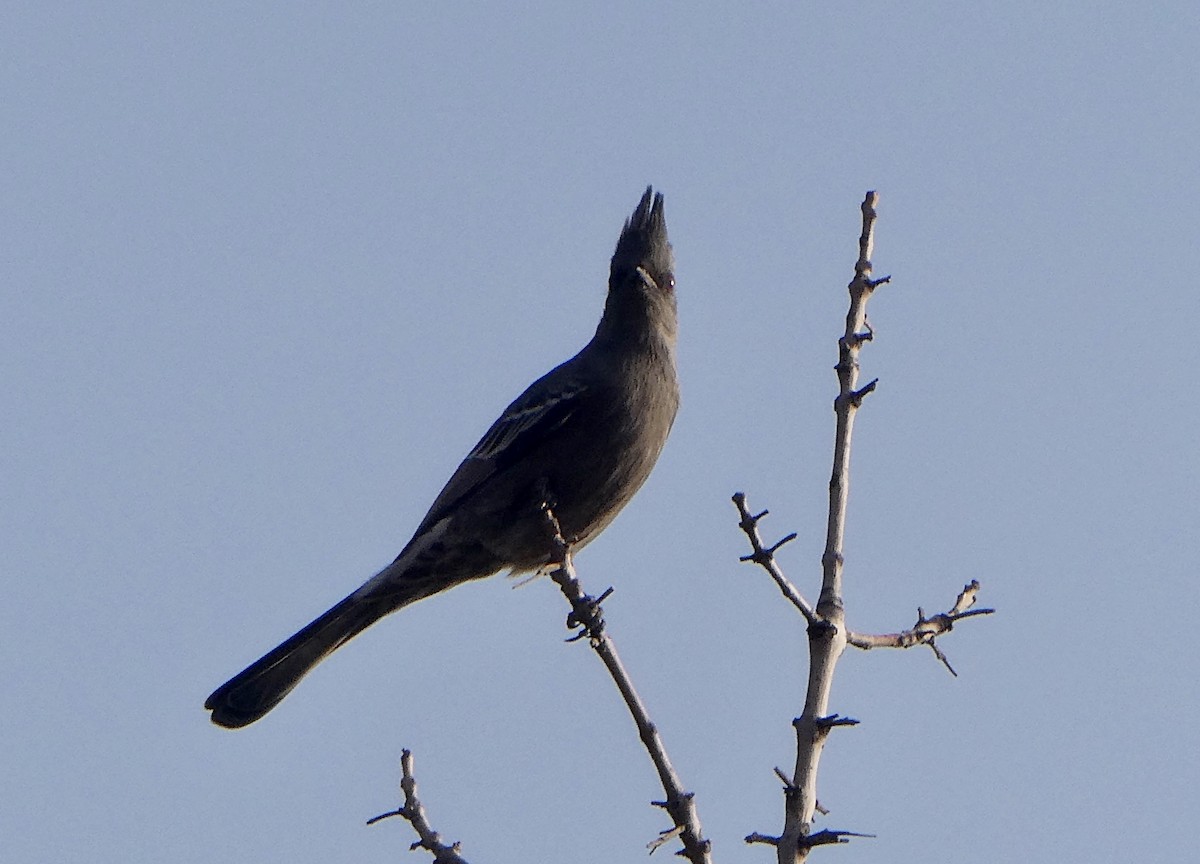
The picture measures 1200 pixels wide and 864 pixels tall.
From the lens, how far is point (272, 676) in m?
8.31

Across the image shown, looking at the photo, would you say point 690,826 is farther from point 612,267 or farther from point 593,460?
point 612,267

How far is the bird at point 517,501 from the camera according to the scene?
8.20 m

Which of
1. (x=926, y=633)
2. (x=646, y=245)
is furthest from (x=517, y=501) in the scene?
(x=926, y=633)

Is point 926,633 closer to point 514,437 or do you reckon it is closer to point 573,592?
point 573,592

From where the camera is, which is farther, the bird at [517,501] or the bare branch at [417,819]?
the bird at [517,501]

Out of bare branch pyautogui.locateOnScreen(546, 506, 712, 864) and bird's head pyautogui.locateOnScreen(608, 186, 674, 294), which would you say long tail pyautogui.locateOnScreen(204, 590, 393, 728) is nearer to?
bird's head pyautogui.locateOnScreen(608, 186, 674, 294)

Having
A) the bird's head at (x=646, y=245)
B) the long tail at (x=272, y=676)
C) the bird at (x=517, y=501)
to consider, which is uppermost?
the bird's head at (x=646, y=245)

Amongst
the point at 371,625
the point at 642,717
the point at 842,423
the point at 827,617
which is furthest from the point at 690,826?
the point at 371,625

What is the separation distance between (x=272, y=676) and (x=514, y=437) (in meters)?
1.78

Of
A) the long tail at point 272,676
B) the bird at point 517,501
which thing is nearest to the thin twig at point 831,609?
the bird at point 517,501

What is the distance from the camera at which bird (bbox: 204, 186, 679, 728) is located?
820cm

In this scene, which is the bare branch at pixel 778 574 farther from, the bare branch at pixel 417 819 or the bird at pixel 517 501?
the bird at pixel 517 501

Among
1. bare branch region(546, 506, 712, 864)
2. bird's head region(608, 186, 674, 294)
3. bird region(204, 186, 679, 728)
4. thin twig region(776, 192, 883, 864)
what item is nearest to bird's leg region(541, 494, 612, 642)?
bare branch region(546, 506, 712, 864)

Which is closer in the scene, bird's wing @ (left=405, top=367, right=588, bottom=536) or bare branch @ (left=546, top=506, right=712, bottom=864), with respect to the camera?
bare branch @ (left=546, top=506, right=712, bottom=864)
